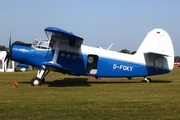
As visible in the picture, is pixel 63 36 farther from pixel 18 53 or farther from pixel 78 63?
pixel 18 53

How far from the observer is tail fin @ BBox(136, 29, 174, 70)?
1333cm

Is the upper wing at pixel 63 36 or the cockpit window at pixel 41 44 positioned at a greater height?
the upper wing at pixel 63 36

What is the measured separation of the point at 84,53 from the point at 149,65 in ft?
12.0

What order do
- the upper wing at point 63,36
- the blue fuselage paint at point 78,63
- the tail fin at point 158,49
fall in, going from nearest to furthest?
the upper wing at point 63,36, the blue fuselage paint at point 78,63, the tail fin at point 158,49

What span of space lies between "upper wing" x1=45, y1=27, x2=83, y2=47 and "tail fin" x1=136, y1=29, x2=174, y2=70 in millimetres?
3647

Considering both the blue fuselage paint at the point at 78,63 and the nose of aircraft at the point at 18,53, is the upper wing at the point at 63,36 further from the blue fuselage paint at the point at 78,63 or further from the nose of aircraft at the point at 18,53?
the nose of aircraft at the point at 18,53

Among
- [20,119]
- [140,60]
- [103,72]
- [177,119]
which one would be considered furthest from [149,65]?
[20,119]

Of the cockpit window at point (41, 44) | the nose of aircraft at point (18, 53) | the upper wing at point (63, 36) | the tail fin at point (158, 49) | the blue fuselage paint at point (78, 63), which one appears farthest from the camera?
the tail fin at point (158, 49)

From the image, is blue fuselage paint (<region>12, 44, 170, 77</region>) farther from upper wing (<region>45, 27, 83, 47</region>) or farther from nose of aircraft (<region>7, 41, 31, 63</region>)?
upper wing (<region>45, 27, 83, 47</region>)

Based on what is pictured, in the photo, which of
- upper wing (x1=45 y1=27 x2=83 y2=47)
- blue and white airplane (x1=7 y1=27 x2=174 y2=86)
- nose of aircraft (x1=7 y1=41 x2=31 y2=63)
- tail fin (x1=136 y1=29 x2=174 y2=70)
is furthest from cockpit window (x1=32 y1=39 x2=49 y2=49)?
tail fin (x1=136 y1=29 x2=174 y2=70)

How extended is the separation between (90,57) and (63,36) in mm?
2134

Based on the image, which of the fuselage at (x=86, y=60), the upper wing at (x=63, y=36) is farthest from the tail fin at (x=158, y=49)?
the upper wing at (x=63, y=36)

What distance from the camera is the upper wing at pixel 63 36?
1033cm

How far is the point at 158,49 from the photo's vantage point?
1357 centimetres
